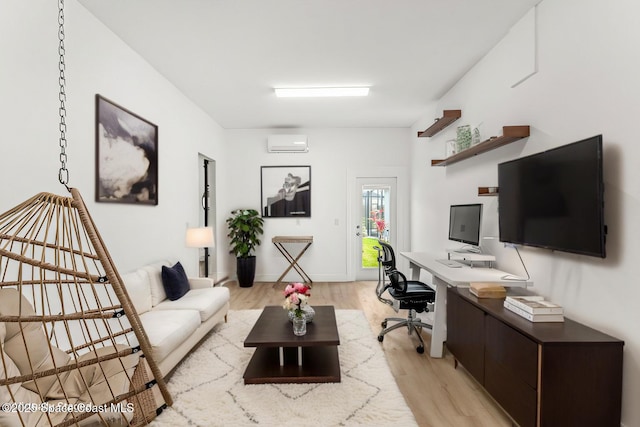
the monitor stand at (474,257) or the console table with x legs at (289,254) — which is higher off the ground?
the monitor stand at (474,257)

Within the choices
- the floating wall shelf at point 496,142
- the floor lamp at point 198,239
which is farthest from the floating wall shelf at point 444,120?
the floor lamp at point 198,239

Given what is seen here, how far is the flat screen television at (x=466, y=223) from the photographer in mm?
3152

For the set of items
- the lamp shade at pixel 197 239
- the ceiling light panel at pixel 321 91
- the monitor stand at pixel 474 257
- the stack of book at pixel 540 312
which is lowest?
the stack of book at pixel 540 312

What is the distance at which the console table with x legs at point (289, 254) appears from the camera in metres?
5.65

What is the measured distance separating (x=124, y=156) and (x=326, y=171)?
3.54 metres

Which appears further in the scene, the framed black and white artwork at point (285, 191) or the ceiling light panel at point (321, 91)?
the framed black and white artwork at point (285, 191)

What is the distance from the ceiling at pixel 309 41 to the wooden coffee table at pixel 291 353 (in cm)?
245

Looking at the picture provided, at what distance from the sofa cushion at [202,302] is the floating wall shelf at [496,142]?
2837 millimetres

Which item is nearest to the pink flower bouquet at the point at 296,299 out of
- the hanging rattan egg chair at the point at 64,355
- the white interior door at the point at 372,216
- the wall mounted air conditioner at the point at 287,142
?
the hanging rattan egg chair at the point at 64,355

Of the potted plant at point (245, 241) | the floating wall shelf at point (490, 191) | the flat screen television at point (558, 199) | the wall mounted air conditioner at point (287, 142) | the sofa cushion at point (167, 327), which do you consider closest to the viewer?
the flat screen television at point (558, 199)

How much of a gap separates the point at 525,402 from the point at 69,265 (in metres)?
2.94

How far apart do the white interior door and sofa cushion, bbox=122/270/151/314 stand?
12.1ft

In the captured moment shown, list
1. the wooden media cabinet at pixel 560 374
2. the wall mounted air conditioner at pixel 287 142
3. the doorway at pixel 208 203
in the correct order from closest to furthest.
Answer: the wooden media cabinet at pixel 560 374 → the doorway at pixel 208 203 → the wall mounted air conditioner at pixel 287 142

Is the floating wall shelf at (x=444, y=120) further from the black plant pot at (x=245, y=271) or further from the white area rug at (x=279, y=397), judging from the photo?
the black plant pot at (x=245, y=271)
